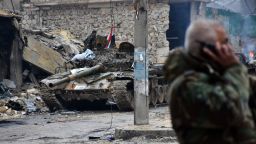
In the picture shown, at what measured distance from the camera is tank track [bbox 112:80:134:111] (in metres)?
15.7

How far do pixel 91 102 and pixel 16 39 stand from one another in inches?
241

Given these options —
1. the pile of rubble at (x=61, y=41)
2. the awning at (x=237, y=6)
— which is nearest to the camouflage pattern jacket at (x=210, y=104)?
the pile of rubble at (x=61, y=41)

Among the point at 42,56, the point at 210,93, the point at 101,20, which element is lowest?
the point at 42,56

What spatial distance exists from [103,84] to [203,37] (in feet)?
45.0

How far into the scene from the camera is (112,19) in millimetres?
27734

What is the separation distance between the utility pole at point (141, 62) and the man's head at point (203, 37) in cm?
825

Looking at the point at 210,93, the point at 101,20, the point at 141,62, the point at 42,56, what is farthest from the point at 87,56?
the point at 210,93

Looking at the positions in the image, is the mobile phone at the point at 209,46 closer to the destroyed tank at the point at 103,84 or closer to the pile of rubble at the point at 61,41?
the destroyed tank at the point at 103,84

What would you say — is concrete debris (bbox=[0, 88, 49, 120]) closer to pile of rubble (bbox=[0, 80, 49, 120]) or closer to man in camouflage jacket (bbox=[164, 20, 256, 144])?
pile of rubble (bbox=[0, 80, 49, 120])

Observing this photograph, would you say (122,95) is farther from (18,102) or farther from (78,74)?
(18,102)

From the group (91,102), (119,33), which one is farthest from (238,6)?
(91,102)

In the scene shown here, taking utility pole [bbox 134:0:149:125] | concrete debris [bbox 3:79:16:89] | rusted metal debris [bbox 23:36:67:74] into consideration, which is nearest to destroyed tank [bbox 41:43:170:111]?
utility pole [bbox 134:0:149:125]

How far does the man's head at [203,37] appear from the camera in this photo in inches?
109

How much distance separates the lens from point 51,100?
1702 centimetres
